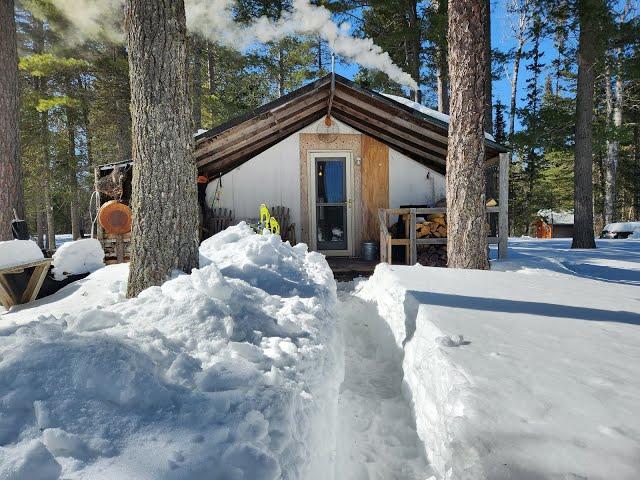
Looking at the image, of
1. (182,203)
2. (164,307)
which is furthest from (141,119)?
(164,307)

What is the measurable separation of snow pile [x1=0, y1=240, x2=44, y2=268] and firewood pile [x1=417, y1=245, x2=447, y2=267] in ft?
22.3

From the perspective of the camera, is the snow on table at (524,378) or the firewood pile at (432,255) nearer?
the snow on table at (524,378)

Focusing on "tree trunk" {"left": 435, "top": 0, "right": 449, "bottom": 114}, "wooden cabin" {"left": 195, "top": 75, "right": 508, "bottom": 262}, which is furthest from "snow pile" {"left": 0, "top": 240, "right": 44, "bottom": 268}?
"tree trunk" {"left": 435, "top": 0, "right": 449, "bottom": 114}

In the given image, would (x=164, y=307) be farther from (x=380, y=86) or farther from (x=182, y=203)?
(x=380, y=86)

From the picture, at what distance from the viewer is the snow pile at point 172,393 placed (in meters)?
1.11

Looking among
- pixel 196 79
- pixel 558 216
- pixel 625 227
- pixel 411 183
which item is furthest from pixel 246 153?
pixel 558 216

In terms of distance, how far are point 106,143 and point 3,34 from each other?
13.3m

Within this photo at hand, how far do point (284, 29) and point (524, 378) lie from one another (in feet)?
53.2

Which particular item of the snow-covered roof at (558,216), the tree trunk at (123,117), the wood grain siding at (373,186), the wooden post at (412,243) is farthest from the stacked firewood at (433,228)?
the snow-covered roof at (558,216)

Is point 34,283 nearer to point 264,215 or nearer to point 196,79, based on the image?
point 264,215

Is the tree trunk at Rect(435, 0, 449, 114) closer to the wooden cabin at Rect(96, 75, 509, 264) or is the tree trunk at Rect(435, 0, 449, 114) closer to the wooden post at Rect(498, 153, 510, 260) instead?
the wooden cabin at Rect(96, 75, 509, 264)

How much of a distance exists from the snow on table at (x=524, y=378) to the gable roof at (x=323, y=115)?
4.34 meters

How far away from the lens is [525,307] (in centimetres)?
305

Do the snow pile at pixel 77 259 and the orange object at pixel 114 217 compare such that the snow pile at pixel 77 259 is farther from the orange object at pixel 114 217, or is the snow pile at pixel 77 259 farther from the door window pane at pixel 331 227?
the door window pane at pixel 331 227
